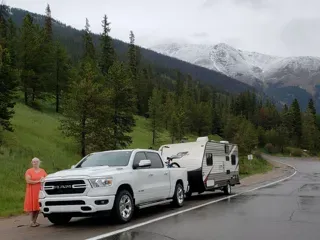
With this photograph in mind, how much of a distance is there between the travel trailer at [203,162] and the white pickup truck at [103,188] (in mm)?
5034

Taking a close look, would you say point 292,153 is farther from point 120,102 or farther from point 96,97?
point 96,97

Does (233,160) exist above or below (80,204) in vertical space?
above

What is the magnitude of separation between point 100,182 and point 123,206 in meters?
1.02

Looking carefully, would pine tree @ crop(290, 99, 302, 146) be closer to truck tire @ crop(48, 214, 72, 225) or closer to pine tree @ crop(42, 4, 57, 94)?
pine tree @ crop(42, 4, 57, 94)

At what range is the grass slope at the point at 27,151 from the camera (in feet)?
53.9

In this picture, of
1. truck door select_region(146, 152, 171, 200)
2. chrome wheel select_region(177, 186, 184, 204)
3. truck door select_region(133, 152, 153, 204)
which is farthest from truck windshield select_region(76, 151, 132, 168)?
chrome wheel select_region(177, 186, 184, 204)

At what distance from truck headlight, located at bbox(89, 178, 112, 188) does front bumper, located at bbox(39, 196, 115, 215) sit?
0.29 meters

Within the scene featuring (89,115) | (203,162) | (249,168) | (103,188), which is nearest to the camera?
(103,188)

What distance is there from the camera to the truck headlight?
35.1ft

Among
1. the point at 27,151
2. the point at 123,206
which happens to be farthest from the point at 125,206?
the point at 27,151

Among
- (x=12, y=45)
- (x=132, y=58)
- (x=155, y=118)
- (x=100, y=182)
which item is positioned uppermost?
(x=132, y=58)

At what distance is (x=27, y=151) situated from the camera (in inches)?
1202

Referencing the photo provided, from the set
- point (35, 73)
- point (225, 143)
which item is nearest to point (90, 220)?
point (225, 143)

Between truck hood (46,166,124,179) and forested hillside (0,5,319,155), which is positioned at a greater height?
forested hillside (0,5,319,155)
